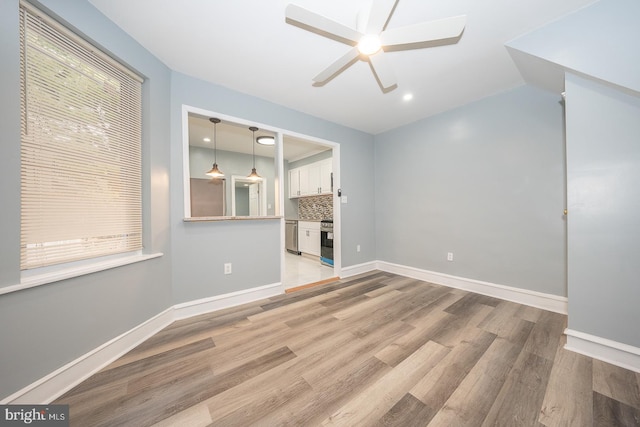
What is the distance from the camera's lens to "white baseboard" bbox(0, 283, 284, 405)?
1.18m

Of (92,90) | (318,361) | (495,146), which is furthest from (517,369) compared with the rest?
(92,90)

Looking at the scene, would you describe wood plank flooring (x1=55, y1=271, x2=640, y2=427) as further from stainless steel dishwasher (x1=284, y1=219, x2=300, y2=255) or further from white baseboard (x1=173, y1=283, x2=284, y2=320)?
stainless steel dishwasher (x1=284, y1=219, x2=300, y2=255)

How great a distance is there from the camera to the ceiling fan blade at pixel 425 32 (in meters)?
1.27

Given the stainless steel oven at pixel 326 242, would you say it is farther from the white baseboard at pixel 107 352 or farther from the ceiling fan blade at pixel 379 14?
the ceiling fan blade at pixel 379 14

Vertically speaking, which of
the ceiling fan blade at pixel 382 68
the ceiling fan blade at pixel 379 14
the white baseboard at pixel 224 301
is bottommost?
the white baseboard at pixel 224 301

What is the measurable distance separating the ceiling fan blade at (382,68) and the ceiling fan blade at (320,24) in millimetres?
284

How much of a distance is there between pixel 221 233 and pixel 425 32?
254cm

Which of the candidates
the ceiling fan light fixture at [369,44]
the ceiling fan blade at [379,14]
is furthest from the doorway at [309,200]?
the ceiling fan blade at [379,14]

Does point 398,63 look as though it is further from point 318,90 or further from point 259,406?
point 259,406

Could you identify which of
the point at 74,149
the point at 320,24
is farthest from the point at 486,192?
the point at 74,149

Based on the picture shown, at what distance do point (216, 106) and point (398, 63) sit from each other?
1.99 metres

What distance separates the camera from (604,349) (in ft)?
5.01

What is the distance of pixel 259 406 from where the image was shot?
120 centimetres

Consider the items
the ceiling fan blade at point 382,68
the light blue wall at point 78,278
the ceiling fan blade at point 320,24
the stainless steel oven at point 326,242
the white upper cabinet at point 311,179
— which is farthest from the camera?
the white upper cabinet at point 311,179
